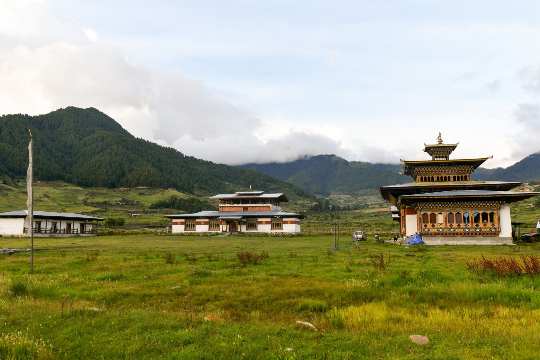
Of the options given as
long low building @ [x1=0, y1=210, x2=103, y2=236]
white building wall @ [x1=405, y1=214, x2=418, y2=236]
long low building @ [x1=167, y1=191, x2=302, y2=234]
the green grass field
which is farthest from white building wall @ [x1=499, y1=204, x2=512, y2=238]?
long low building @ [x1=0, y1=210, x2=103, y2=236]

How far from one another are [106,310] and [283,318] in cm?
572

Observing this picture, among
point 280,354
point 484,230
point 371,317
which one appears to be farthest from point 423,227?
point 280,354

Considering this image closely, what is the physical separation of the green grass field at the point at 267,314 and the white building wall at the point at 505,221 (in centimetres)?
3203

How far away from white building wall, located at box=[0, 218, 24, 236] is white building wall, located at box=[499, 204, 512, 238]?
74.5 meters

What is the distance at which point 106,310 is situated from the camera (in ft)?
46.7

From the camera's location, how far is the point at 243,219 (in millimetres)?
90875

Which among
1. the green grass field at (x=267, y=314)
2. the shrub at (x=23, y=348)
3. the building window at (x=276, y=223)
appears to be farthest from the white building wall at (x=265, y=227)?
the shrub at (x=23, y=348)

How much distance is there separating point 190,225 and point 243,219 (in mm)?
11584

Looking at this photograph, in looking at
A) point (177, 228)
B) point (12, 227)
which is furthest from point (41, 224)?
point (177, 228)

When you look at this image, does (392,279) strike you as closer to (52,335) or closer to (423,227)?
(52,335)

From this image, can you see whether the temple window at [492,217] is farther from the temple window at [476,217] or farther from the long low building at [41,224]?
the long low building at [41,224]

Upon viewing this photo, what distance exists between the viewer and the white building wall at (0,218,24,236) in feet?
253

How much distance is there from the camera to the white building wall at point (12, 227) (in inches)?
3039

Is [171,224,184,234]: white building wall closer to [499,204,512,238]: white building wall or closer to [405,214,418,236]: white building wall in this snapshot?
[405,214,418,236]: white building wall
